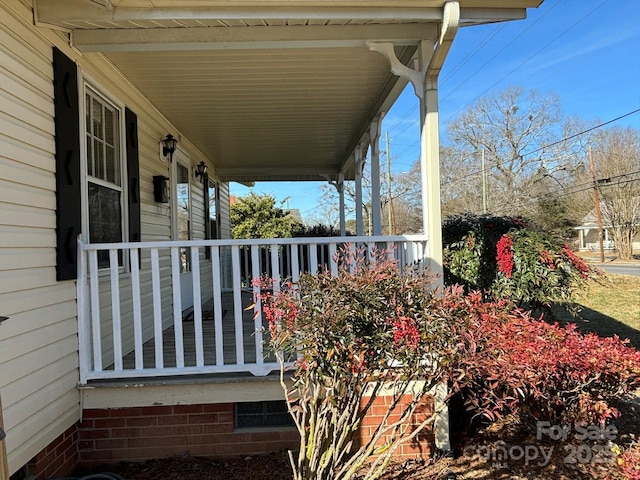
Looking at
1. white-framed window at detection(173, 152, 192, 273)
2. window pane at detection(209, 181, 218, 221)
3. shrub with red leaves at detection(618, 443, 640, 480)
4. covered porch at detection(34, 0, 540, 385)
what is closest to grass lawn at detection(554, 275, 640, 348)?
shrub with red leaves at detection(618, 443, 640, 480)

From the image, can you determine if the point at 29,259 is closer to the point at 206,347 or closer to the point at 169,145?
the point at 206,347

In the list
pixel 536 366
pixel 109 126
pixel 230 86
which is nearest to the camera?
pixel 536 366

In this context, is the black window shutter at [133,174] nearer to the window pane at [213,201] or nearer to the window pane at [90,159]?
the window pane at [90,159]

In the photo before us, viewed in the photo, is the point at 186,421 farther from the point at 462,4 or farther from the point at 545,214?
the point at 545,214

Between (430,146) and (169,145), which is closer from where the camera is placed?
(430,146)

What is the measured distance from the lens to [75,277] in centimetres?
300

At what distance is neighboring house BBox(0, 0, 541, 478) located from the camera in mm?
2527

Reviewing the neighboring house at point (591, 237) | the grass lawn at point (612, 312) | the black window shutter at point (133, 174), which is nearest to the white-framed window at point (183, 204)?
the black window shutter at point (133, 174)

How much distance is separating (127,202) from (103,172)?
422mm

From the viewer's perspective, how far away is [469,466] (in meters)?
3.08

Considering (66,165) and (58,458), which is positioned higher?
(66,165)

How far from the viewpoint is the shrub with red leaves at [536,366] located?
8.33 feet

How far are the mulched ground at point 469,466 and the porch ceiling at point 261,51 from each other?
3006 millimetres

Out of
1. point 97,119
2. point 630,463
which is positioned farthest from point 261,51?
point 630,463
